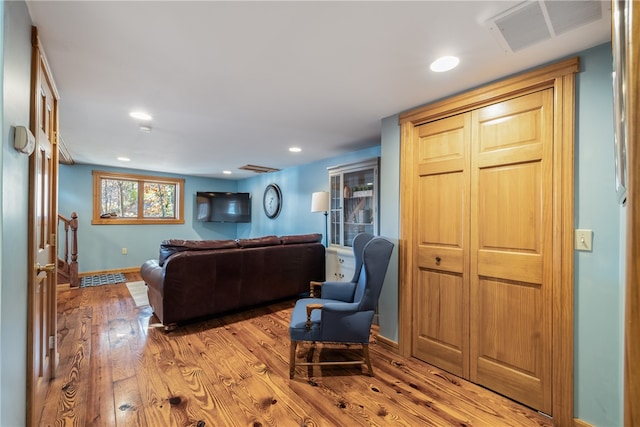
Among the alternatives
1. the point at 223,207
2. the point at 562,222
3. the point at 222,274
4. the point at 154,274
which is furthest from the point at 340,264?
the point at 223,207

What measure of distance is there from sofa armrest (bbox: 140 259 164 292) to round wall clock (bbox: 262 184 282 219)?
8.81 ft

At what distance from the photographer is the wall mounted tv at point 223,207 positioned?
6191mm

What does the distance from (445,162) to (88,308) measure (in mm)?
4358

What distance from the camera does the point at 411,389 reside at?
187cm

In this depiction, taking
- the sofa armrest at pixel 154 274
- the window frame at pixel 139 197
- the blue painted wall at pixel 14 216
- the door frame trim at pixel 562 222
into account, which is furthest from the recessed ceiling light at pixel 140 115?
the window frame at pixel 139 197

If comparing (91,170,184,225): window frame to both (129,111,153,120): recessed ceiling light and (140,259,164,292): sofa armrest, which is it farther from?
(129,111,153,120): recessed ceiling light

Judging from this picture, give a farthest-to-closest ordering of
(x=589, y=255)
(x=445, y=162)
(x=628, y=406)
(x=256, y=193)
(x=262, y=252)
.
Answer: (x=256, y=193) < (x=262, y=252) < (x=445, y=162) < (x=589, y=255) < (x=628, y=406)

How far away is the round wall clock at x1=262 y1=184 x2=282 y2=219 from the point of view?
5520 millimetres

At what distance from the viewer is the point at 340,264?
3.69 metres

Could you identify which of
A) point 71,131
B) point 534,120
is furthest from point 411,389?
point 71,131

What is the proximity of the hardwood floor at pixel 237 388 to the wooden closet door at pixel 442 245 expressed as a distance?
0.23m

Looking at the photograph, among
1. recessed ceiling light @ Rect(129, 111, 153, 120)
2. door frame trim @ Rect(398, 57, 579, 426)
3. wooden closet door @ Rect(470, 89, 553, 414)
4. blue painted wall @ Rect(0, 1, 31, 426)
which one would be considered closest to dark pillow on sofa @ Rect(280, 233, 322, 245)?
recessed ceiling light @ Rect(129, 111, 153, 120)

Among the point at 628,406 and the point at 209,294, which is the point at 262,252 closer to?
the point at 209,294

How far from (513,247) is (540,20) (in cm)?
125
